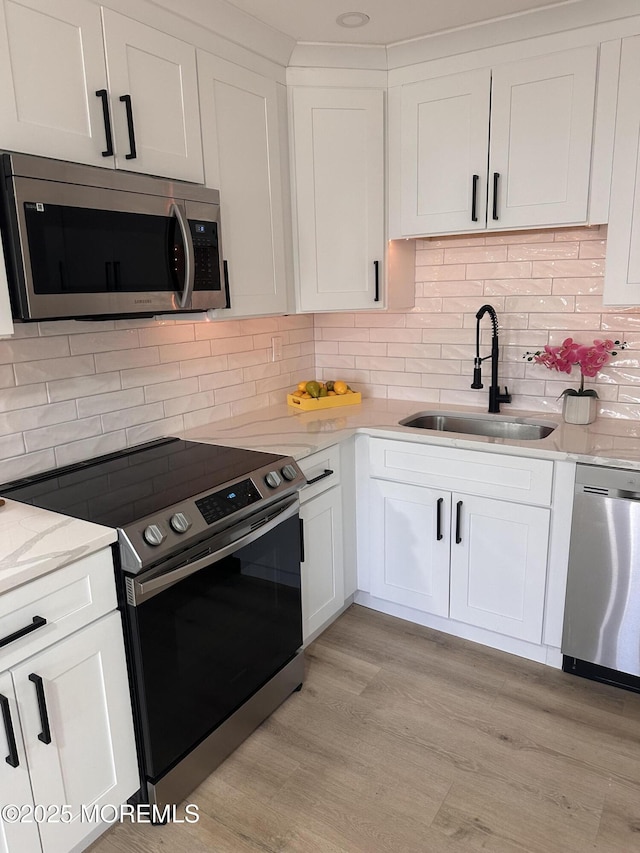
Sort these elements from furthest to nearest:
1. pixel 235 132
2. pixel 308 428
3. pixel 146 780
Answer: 1. pixel 308 428
2. pixel 235 132
3. pixel 146 780

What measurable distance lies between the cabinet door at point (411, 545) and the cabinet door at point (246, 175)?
992 mm

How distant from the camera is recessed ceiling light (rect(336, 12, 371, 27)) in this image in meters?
2.23

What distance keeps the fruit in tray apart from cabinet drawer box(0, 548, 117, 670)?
1627 mm

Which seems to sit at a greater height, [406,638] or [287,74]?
[287,74]

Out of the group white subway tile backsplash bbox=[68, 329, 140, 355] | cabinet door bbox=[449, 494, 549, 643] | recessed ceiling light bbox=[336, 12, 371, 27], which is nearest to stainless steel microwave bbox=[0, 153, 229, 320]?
white subway tile backsplash bbox=[68, 329, 140, 355]

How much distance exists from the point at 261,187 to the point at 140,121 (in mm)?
640

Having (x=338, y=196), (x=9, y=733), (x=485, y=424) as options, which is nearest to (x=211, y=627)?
(x=9, y=733)

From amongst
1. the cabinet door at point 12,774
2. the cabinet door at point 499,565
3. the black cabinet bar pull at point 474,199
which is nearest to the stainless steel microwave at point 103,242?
the cabinet door at point 12,774

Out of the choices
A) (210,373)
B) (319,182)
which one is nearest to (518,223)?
(319,182)

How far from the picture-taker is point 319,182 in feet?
8.73

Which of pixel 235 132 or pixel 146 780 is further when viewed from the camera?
pixel 235 132

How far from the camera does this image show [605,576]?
7.19 ft

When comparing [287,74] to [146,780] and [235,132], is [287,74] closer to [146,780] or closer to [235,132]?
[235,132]

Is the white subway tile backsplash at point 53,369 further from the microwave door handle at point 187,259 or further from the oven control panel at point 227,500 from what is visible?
the oven control panel at point 227,500
